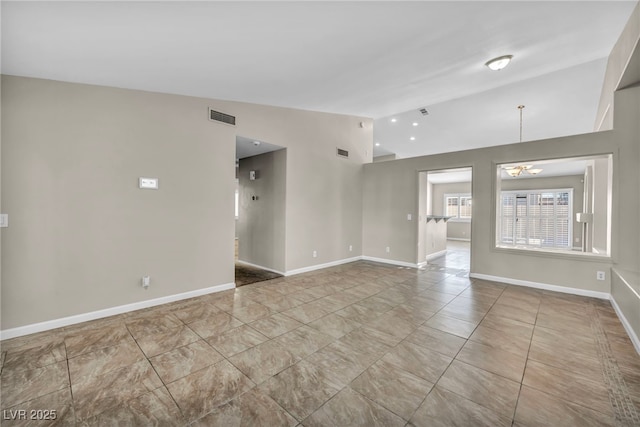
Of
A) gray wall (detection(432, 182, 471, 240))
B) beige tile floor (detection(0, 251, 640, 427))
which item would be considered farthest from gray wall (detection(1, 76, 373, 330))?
gray wall (detection(432, 182, 471, 240))

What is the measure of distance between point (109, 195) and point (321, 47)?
2959mm

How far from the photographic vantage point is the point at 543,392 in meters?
1.81

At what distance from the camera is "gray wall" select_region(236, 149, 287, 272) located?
16.4 feet

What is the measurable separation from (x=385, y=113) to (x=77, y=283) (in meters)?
5.91

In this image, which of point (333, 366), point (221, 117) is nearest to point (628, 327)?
point (333, 366)

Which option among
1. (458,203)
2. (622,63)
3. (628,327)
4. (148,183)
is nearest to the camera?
(628,327)

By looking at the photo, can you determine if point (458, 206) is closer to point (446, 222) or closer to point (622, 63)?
point (446, 222)

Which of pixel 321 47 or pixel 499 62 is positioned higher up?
pixel 499 62

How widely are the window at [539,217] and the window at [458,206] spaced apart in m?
Result: 1.52

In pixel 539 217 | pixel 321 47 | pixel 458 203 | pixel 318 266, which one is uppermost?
pixel 321 47

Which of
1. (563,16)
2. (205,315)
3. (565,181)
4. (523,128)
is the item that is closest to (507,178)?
(565,181)

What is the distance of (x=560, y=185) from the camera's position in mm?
9656

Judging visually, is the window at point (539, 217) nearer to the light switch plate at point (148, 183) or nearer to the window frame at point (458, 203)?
the window frame at point (458, 203)

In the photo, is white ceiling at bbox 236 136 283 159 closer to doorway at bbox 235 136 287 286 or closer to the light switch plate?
doorway at bbox 235 136 287 286
